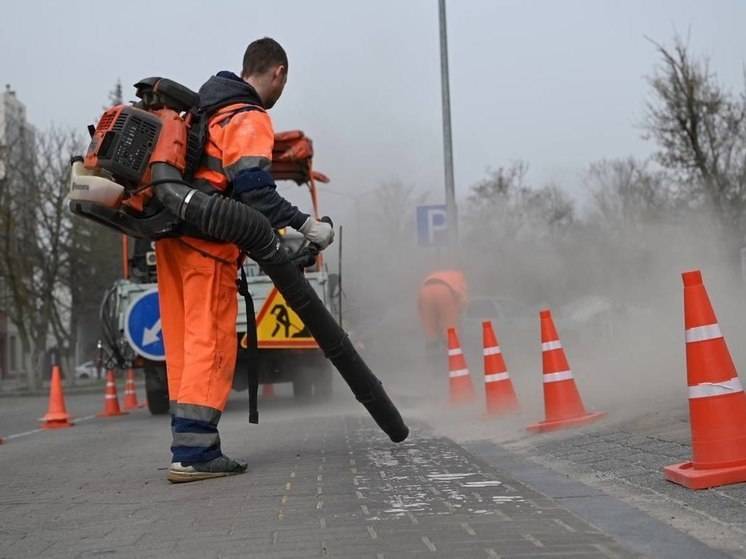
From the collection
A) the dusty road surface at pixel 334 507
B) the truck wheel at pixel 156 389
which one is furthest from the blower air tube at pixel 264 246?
the truck wheel at pixel 156 389

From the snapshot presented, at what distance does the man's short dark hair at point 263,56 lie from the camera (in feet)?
19.9

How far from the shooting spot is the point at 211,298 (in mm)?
5688

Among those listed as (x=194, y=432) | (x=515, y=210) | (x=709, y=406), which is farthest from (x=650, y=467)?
(x=515, y=210)

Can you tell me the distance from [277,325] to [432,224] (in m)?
5.98

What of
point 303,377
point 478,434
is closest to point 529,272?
point 303,377

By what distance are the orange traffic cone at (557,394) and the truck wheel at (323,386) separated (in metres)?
6.72

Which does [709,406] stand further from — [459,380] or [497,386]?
[459,380]

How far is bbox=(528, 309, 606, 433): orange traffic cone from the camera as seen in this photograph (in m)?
7.53

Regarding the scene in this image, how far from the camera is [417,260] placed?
20.4 m

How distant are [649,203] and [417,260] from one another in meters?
14.1

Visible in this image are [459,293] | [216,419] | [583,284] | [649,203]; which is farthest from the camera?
[649,203]

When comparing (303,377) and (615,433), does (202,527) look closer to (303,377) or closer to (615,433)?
(615,433)

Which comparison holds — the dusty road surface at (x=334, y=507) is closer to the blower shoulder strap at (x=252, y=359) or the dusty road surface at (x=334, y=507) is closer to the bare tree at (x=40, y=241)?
the blower shoulder strap at (x=252, y=359)

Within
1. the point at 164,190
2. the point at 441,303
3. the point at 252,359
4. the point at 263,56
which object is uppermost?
the point at 263,56
